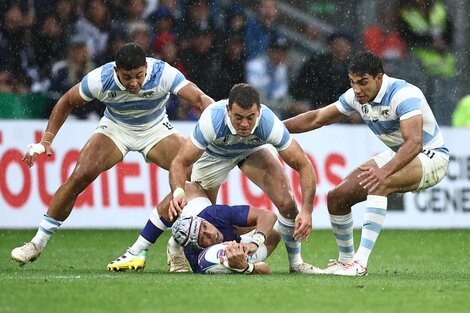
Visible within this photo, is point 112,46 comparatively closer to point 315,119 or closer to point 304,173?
point 315,119

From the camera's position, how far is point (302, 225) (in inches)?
422

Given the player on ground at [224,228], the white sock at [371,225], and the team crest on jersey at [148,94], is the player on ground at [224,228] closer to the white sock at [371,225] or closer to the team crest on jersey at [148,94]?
the white sock at [371,225]

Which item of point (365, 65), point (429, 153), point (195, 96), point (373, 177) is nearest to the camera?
point (373, 177)

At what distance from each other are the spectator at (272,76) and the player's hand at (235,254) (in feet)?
24.8

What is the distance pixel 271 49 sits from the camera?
723 inches

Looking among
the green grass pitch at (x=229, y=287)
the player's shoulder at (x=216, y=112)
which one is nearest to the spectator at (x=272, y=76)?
the green grass pitch at (x=229, y=287)

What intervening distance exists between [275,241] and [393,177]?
1.23 meters

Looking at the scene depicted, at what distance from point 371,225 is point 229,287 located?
1.91 meters

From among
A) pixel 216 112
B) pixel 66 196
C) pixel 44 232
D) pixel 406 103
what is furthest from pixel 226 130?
pixel 44 232

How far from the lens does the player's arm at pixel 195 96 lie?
460 inches

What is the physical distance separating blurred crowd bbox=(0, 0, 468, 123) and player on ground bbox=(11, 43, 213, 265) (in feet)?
16.4

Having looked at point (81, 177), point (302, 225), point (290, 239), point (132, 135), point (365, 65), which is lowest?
point (290, 239)

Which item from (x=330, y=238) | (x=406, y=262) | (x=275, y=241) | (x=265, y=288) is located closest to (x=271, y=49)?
(x=330, y=238)

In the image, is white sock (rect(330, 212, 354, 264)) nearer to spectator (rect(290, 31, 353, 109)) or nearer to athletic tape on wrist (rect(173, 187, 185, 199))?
athletic tape on wrist (rect(173, 187, 185, 199))
